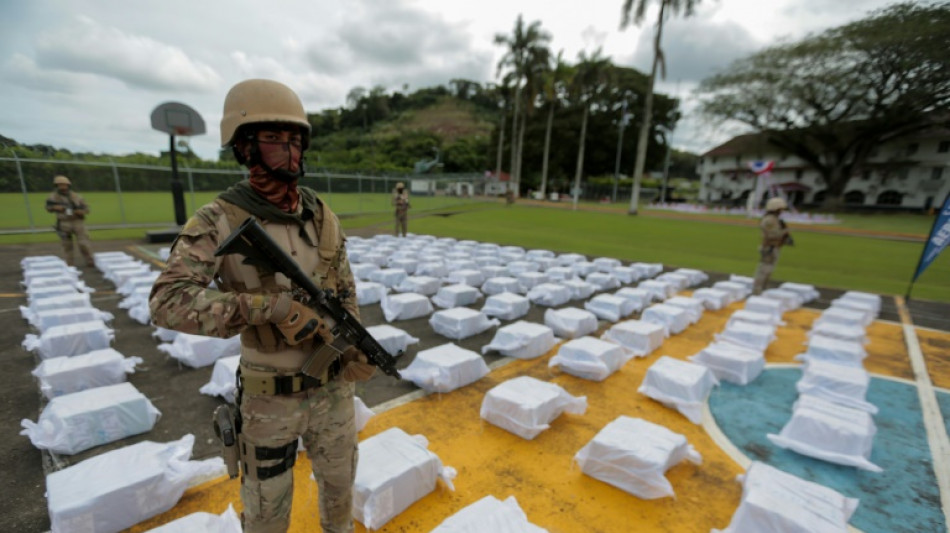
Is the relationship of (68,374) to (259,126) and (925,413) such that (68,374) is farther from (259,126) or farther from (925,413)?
(925,413)

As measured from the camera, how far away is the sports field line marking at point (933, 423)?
4051mm

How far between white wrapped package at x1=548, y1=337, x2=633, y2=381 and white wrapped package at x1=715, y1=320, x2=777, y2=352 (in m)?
2.49

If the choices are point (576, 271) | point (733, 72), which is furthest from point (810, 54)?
point (576, 271)

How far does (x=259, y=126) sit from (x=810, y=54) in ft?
184

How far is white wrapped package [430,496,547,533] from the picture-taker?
8.68 ft

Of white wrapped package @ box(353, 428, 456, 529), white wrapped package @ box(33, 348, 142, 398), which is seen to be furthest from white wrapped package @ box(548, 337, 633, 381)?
white wrapped package @ box(33, 348, 142, 398)

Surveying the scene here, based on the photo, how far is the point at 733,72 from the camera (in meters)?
48.3

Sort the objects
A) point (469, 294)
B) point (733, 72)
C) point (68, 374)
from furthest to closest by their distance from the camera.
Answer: point (733, 72)
point (469, 294)
point (68, 374)

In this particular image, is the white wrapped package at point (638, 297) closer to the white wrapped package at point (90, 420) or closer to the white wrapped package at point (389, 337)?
the white wrapped package at point (389, 337)

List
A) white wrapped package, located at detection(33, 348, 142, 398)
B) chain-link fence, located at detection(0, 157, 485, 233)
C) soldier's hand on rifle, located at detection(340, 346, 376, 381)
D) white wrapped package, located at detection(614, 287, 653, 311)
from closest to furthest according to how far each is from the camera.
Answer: soldier's hand on rifle, located at detection(340, 346, 376, 381) → white wrapped package, located at detection(33, 348, 142, 398) → white wrapped package, located at detection(614, 287, 653, 311) → chain-link fence, located at detection(0, 157, 485, 233)

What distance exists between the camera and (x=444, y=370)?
5418mm

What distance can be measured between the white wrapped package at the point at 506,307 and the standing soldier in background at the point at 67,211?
1135 centimetres

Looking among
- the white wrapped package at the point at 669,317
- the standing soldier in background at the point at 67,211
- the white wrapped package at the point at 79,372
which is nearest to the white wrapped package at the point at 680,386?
the white wrapped package at the point at 669,317

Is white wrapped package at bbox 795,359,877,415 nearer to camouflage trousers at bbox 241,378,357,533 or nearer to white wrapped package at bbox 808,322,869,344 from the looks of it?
white wrapped package at bbox 808,322,869,344
